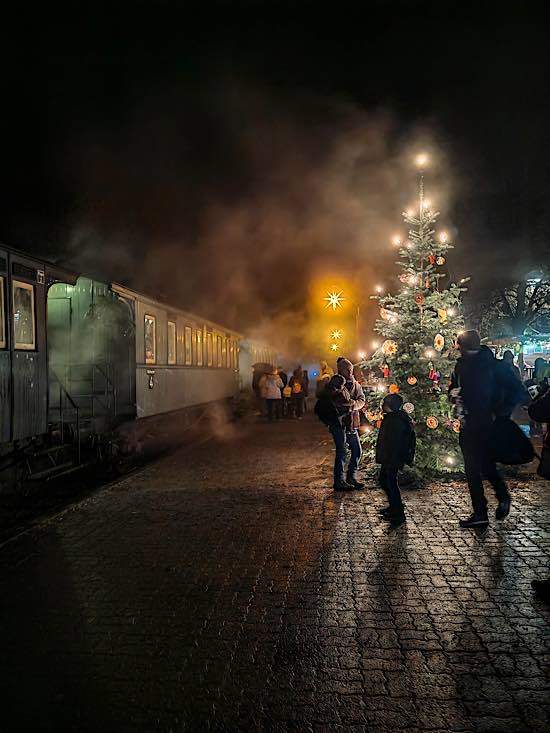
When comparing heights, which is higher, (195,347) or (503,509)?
(195,347)

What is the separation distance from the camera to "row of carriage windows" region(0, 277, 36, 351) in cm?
788

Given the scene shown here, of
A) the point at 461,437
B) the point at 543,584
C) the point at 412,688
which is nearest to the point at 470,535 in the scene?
the point at 461,437

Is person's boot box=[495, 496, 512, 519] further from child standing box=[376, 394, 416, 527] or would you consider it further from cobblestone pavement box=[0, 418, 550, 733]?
child standing box=[376, 394, 416, 527]

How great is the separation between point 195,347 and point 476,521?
44.2 feet

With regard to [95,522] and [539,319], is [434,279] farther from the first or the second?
[539,319]

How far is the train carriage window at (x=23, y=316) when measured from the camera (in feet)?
27.0

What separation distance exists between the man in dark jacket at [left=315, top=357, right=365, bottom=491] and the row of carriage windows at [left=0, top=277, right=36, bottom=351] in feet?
14.0

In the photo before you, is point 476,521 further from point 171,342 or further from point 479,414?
point 171,342

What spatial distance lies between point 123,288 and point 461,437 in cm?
777

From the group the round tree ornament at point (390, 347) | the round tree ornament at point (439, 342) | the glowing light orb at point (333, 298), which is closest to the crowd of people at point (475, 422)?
the round tree ornament at point (439, 342)

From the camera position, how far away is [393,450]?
6820mm

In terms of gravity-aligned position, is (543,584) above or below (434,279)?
below

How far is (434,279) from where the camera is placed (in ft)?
31.0

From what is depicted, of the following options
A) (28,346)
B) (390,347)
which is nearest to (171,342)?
(28,346)
